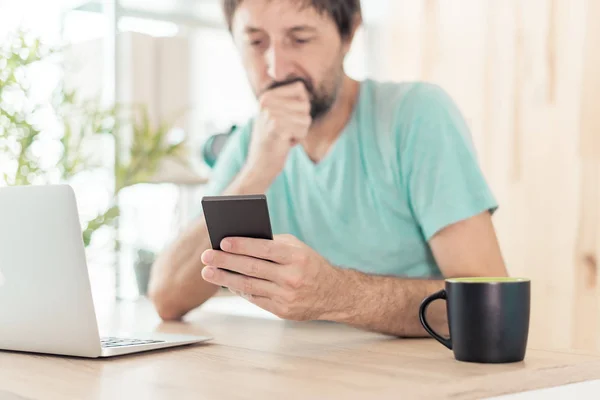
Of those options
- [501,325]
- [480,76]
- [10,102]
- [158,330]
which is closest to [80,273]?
[158,330]

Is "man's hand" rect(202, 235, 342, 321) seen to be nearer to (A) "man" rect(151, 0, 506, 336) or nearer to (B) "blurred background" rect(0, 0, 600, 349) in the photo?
(A) "man" rect(151, 0, 506, 336)

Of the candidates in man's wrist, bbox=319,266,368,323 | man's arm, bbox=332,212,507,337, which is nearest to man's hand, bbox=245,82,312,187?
man's arm, bbox=332,212,507,337

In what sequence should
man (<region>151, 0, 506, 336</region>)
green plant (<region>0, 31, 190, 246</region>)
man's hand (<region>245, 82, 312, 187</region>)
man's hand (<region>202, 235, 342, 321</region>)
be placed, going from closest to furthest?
1. man's hand (<region>202, 235, 342, 321</region>)
2. man (<region>151, 0, 506, 336</region>)
3. man's hand (<region>245, 82, 312, 187</region>)
4. green plant (<region>0, 31, 190, 246</region>)

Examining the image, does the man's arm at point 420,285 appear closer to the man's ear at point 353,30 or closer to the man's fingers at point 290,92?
the man's fingers at point 290,92

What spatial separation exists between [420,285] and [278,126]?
53 cm

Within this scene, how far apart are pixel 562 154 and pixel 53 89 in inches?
64.0

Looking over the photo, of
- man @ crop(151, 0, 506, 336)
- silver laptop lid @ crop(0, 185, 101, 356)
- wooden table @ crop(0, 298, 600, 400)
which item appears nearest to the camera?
wooden table @ crop(0, 298, 600, 400)

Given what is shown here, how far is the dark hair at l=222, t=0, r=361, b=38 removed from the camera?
1644 millimetres

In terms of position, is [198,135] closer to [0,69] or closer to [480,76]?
[0,69]

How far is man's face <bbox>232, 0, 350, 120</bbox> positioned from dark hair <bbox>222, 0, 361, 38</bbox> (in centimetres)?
1

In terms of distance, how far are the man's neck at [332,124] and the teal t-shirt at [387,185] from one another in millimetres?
30

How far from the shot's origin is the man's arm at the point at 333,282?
1026 millimetres

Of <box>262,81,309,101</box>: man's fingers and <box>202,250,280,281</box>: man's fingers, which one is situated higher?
<box>262,81,309,101</box>: man's fingers

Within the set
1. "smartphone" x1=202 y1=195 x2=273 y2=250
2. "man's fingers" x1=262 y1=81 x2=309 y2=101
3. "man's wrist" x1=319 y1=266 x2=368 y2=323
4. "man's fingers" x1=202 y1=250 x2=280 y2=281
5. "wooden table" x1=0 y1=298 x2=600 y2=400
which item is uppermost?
"man's fingers" x1=262 y1=81 x2=309 y2=101
